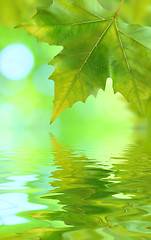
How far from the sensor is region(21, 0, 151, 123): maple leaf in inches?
14.4

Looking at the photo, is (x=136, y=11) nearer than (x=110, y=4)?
No

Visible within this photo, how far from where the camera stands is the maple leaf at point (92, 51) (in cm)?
37

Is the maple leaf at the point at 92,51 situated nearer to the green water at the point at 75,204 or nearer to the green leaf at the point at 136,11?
the green leaf at the point at 136,11

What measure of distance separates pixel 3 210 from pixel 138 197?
21 cm

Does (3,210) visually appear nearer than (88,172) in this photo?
Yes

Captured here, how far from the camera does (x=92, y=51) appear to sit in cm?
38

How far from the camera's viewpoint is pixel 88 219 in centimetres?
46

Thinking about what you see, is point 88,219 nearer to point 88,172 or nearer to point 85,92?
point 85,92

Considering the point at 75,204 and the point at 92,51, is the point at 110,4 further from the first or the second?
the point at 75,204

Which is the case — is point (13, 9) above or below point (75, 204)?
above

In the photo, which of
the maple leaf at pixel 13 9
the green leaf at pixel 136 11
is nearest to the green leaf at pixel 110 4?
the green leaf at pixel 136 11

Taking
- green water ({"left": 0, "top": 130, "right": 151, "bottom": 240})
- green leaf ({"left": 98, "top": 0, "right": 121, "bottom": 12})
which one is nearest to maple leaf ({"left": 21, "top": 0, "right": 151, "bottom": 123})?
green leaf ({"left": 98, "top": 0, "right": 121, "bottom": 12})

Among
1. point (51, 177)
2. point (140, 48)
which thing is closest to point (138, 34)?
point (140, 48)

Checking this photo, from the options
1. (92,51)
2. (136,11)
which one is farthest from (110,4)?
(136,11)
